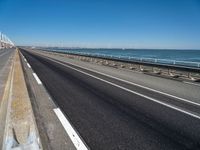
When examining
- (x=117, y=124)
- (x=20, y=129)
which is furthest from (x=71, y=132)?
(x=117, y=124)

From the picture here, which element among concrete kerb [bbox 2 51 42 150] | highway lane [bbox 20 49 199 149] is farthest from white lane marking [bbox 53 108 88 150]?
concrete kerb [bbox 2 51 42 150]

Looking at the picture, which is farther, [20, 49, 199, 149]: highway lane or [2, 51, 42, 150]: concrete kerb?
[20, 49, 199, 149]: highway lane

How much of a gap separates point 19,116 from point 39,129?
880 millimetres

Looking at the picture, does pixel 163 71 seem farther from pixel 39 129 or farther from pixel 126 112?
pixel 39 129

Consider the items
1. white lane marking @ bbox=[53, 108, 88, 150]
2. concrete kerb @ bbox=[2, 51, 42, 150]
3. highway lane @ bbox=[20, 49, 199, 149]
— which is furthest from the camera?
highway lane @ bbox=[20, 49, 199, 149]

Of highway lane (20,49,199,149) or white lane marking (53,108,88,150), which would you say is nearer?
white lane marking (53,108,88,150)

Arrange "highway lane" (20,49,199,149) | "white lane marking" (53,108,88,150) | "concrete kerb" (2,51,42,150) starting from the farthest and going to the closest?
"highway lane" (20,49,199,149)
"white lane marking" (53,108,88,150)
"concrete kerb" (2,51,42,150)

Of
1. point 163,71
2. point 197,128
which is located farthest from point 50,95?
point 163,71

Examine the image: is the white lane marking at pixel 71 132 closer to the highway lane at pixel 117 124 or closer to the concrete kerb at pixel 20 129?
the highway lane at pixel 117 124

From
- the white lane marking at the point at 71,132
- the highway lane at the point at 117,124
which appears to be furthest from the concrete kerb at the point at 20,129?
the highway lane at the point at 117,124

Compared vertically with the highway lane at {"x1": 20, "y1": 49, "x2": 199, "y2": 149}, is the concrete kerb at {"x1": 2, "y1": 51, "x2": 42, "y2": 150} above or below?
above

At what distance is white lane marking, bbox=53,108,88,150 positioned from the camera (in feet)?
13.2

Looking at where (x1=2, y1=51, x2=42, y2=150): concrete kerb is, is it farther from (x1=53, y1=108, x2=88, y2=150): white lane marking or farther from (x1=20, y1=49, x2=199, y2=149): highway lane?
(x1=20, y1=49, x2=199, y2=149): highway lane

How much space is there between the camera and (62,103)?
286 inches
